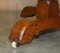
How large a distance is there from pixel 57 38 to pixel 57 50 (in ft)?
0.73

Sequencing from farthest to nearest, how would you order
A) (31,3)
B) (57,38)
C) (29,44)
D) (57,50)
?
(31,3) < (57,38) < (29,44) < (57,50)

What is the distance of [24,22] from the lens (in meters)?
0.89

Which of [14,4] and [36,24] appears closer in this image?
[36,24]

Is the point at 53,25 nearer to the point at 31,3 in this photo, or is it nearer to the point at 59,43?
the point at 59,43

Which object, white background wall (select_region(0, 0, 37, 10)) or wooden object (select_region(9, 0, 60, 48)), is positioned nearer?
wooden object (select_region(9, 0, 60, 48))

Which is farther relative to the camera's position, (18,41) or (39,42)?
(39,42)

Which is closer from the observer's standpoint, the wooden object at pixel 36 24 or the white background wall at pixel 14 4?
the wooden object at pixel 36 24

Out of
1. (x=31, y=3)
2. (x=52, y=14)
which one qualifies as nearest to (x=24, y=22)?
(x=52, y=14)

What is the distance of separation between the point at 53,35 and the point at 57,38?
0.23ft

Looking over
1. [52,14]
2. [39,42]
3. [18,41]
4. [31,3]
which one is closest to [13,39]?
[18,41]

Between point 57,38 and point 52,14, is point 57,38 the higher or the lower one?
the lower one

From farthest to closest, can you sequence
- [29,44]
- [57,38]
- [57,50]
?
1. [57,38]
2. [29,44]
3. [57,50]

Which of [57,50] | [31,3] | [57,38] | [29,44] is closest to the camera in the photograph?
[57,50]

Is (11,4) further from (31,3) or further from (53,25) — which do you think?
(53,25)
